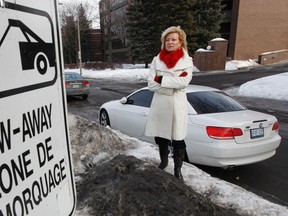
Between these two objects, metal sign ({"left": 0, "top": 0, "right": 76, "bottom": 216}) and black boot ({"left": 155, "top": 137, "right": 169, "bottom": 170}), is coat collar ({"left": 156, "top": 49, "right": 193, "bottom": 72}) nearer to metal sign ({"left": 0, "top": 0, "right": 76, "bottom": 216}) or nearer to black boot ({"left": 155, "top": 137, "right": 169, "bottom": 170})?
black boot ({"left": 155, "top": 137, "right": 169, "bottom": 170})

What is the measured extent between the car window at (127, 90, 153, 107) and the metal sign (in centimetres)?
492

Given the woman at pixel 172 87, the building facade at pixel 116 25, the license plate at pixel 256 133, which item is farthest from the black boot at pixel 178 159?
the building facade at pixel 116 25

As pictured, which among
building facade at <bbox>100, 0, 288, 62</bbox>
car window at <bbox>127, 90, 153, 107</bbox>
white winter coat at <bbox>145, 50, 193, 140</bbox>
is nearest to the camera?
white winter coat at <bbox>145, 50, 193, 140</bbox>

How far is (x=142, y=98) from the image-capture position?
6191mm

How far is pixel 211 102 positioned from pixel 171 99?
1.76 m

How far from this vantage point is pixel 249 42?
38594mm

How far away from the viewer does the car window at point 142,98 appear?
6017 millimetres

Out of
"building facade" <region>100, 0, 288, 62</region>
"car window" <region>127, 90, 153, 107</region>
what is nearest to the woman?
"car window" <region>127, 90, 153, 107</region>

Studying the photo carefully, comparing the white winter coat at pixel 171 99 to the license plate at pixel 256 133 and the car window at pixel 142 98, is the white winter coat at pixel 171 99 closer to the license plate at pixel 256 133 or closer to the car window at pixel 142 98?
the license plate at pixel 256 133

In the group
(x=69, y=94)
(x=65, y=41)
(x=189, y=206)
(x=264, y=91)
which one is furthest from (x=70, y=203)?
(x=65, y=41)

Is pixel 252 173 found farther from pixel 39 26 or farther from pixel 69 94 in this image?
pixel 69 94

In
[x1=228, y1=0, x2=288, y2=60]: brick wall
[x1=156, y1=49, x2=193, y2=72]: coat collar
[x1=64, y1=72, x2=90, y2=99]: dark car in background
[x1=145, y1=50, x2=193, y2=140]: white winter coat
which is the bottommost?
[x1=64, y1=72, x2=90, y2=99]: dark car in background

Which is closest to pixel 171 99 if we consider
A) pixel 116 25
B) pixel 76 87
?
pixel 76 87

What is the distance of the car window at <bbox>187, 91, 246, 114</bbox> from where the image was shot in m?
5.04
